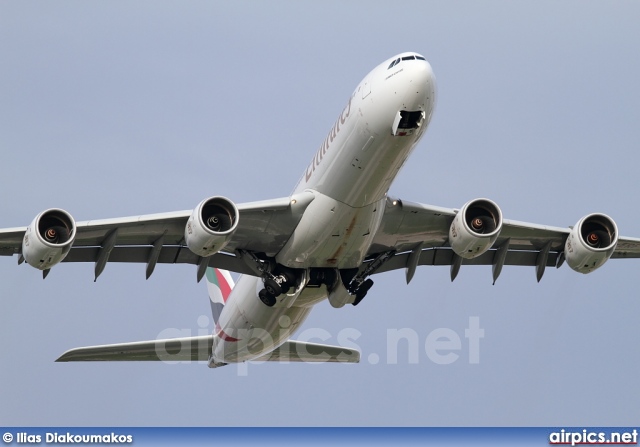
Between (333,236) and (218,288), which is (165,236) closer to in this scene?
(333,236)

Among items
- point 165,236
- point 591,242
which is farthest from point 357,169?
point 591,242

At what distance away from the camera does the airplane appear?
33562 mm

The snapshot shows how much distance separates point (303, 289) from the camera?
38.1 meters

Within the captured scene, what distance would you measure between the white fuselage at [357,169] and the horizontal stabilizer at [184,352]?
6.51 metres

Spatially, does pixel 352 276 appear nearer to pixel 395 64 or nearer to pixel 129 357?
pixel 395 64

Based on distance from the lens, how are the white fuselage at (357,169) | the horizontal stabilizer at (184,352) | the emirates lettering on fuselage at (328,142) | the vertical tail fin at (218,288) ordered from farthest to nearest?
1. the vertical tail fin at (218,288)
2. the horizontal stabilizer at (184,352)
3. the emirates lettering on fuselage at (328,142)
4. the white fuselage at (357,169)

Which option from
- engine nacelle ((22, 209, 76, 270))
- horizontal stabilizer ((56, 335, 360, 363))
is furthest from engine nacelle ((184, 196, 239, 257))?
horizontal stabilizer ((56, 335, 360, 363))

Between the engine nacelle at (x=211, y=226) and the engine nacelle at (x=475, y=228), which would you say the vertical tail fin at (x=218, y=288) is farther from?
the engine nacelle at (x=475, y=228)

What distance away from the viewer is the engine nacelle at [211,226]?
112 ft

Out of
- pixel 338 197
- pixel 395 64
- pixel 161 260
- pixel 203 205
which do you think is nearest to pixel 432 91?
pixel 395 64

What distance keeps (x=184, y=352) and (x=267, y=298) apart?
803 cm

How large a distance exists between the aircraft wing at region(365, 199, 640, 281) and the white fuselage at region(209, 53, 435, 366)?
1.57 metres

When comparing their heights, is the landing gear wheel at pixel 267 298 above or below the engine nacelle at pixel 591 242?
below

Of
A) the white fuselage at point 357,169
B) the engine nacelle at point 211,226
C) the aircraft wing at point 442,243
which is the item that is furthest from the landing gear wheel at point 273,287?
the engine nacelle at point 211,226
